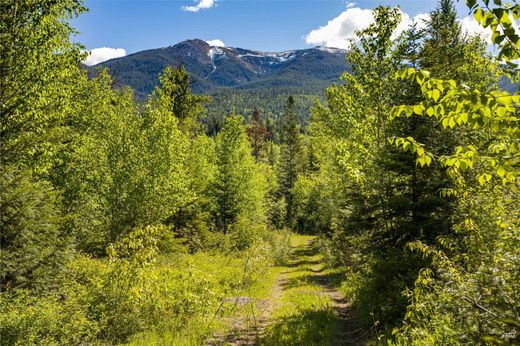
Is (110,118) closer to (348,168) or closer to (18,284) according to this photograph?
(18,284)

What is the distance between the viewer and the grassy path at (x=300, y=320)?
929cm

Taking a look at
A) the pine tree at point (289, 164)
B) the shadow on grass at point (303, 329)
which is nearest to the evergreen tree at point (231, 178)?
the shadow on grass at point (303, 329)

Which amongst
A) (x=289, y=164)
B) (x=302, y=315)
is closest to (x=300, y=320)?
(x=302, y=315)

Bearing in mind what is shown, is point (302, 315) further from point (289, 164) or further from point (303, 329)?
point (289, 164)

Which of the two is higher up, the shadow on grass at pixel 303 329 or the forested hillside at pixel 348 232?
the forested hillside at pixel 348 232

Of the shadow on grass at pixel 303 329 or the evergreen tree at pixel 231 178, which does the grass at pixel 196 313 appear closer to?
the shadow on grass at pixel 303 329

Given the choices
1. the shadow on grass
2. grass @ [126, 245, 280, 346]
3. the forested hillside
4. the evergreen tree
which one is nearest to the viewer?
the forested hillside

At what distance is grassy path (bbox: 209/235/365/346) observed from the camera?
30.5 feet

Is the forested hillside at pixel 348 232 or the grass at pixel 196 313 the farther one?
the grass at pixel 196 313

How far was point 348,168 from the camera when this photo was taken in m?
9.16

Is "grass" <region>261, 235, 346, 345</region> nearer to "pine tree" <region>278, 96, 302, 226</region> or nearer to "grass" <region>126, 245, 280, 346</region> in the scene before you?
"grass" <region>126, 245, 280, 346</region>

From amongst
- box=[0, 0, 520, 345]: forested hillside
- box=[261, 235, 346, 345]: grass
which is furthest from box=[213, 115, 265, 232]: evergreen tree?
box=[0, 0, 520, 345]: forested hillside

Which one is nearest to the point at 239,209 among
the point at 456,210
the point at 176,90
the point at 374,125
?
the point at 176,90

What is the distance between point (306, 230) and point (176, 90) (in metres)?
31.9
